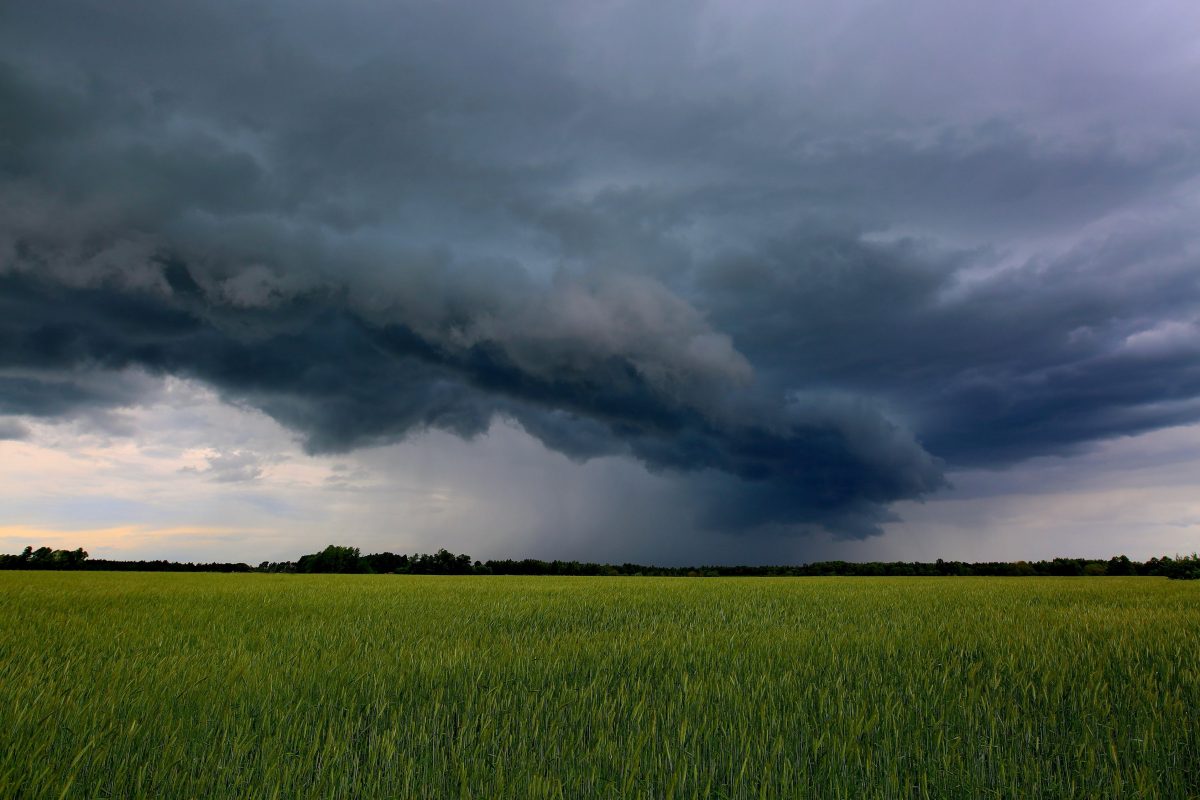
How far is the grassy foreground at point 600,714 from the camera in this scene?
122 inches

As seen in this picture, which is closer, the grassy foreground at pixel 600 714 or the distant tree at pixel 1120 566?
the grassy foreground at pixel 600 714

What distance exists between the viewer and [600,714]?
156 inches

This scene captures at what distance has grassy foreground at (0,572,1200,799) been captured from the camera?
3111 mm

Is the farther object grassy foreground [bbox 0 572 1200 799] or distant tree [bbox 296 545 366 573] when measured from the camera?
distant tree [bbox 296 545 366 573]

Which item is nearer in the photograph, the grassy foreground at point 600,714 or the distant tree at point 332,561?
the grassy foreground at point 600,714

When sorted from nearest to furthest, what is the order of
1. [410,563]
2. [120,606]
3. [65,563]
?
[120,606] < [65,563] < [410,563]

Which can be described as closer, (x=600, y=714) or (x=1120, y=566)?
(x=600, y=714)

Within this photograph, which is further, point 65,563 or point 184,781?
point 65,563

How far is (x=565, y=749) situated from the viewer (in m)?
3.47

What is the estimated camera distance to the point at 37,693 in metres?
4.59

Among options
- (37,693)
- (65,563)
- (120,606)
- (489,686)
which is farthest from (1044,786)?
(65,563)

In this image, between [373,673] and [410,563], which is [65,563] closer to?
[410,563]

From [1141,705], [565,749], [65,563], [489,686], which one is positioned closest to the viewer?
[565,749]

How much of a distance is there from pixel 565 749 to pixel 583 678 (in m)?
1.73
